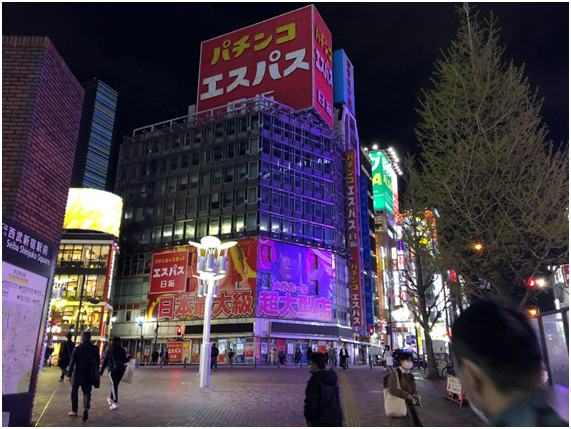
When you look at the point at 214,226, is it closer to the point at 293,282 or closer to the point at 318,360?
the point at 293,282

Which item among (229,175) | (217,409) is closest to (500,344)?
(217,409)

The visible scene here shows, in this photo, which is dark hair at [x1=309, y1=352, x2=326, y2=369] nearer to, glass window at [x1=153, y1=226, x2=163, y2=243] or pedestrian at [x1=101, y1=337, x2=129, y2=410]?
pedestrian at [x1=101, y1=337, x2=129, y2=410]

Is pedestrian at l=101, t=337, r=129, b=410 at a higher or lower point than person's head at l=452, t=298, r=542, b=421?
lower

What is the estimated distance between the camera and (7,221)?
245 inches

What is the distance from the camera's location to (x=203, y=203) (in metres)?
45.7

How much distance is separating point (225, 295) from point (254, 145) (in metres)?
16.8

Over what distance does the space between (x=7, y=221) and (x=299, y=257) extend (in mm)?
37583

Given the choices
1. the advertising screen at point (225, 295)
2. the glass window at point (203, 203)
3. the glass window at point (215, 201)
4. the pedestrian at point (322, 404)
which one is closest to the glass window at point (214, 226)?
the glass window at point (215, 201)

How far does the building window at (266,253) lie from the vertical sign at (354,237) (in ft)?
43.8

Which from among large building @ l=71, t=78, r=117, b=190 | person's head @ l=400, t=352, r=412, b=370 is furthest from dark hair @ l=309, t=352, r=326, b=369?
large building @ l=71, t=78, r=117, b=190

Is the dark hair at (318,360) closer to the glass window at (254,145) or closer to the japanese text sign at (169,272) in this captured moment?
the glass window at (254,145)

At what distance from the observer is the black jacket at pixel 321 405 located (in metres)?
4.51

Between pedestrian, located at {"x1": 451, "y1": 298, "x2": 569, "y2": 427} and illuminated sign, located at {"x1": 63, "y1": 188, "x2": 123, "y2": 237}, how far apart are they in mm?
47607

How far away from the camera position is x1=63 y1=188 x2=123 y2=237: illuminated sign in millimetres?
43969
